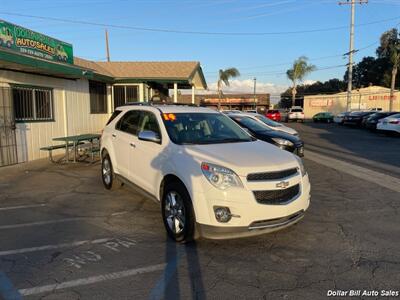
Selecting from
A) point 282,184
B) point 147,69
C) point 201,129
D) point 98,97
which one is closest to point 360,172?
point 201,129

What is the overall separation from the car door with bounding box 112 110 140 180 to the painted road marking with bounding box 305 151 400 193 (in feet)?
18.7

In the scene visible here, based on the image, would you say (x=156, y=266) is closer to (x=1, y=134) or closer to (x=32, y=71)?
(x=1, y=134)

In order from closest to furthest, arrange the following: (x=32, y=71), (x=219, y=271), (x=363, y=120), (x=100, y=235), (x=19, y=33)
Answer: (x=219, y=271)
(x=100, y=235)
(x=19, y=33)
(x=32, y=71)
(x=363, y=120)

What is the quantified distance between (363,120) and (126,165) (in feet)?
98.6

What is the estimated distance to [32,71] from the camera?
11273mm

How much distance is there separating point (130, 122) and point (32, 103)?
21.7ft

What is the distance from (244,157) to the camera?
4633 millimetres

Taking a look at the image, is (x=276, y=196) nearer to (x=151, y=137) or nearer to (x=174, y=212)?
(x=174, y=212)

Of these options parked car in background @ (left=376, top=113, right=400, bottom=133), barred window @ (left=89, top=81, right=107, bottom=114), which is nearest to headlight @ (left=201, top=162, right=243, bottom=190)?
barred window @ (left=89, top=81, right=107, bottom=114)

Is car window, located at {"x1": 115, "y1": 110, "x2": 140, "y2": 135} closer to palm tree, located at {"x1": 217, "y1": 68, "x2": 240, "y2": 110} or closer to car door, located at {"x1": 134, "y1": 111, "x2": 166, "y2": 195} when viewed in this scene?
car door, located at {"x1": 134, "y1": 111, "x2": 166, "y2": 195}

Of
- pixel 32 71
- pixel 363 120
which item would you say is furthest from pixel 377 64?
pixel 32 71

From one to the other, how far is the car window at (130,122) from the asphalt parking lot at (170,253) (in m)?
1.36

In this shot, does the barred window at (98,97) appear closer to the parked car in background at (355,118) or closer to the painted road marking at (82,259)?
the painted road marking at (82,259)

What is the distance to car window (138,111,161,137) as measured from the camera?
5727mm
